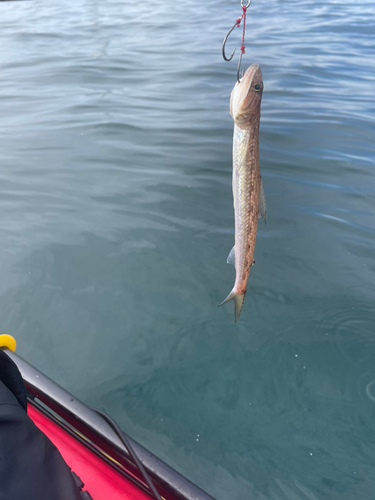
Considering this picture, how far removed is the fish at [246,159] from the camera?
1.68 metres

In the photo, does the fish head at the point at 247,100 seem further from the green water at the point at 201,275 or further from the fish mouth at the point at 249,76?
the green water at the point at 201,275

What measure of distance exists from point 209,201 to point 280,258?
58.2 inches

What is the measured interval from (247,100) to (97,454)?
205cm

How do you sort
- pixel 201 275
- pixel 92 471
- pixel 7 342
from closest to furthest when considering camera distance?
pixel 7 342 → pixel 92 471 → pixel 201 275

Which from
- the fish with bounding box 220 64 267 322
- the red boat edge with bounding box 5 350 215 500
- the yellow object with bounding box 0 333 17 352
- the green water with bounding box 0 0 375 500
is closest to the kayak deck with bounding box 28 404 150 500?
the red boat edge with bounding box 5 350 215 500

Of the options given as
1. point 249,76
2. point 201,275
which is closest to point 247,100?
point 249,76

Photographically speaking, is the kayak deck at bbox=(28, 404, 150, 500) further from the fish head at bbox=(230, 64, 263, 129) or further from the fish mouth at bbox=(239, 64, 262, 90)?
the fish mouth at bbox=(239, 64, 262, 90)

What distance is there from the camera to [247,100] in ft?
5.44

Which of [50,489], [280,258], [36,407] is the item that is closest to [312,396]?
[280,258]

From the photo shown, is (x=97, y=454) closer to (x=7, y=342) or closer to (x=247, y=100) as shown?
(x=7, y=342)

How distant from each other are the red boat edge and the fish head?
5.69 feet

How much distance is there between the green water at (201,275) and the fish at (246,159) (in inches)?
72.0

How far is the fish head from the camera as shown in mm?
1661

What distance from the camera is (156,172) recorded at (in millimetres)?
6266
